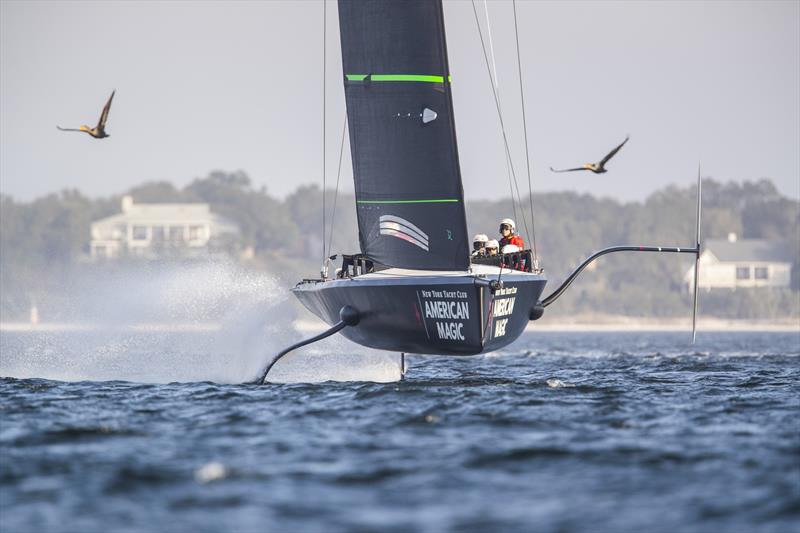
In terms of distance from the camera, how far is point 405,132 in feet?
58.9

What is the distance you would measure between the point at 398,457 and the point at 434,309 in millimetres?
6472

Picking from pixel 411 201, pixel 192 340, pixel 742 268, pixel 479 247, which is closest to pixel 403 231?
pixel 411 201

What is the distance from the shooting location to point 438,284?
16984 mm

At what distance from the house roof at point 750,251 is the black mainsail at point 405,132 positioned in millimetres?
98055

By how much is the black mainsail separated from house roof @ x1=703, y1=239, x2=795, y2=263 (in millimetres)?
98055

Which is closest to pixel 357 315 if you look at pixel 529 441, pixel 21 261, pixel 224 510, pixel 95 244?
pixel 529 441

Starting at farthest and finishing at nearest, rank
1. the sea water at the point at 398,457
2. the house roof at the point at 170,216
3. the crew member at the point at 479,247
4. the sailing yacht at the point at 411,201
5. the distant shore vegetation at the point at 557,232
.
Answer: the house roof at the point at 170,216
the distant shore vegetation at the point at 557,232
the crew member at the point at 479,247
the sailing yacht at the point at 411,201
the sea water at the point at 398,457

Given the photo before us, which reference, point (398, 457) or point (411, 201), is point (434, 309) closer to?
point (411, 201)

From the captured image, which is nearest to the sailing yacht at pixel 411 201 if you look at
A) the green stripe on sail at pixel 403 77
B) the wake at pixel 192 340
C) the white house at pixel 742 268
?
the green stripe on sail at pixel 403 77

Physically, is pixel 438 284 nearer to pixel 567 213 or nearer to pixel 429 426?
pixel 429 426

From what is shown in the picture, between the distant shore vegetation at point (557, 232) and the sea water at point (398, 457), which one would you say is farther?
the distant shore vegetation at point (557, 232)

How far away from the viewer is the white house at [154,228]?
100312mm

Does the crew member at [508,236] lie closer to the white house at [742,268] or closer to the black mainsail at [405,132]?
the black mainsail at [405,132]

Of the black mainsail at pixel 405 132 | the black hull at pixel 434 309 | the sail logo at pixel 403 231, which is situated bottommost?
the black hull at pixel 434 309
